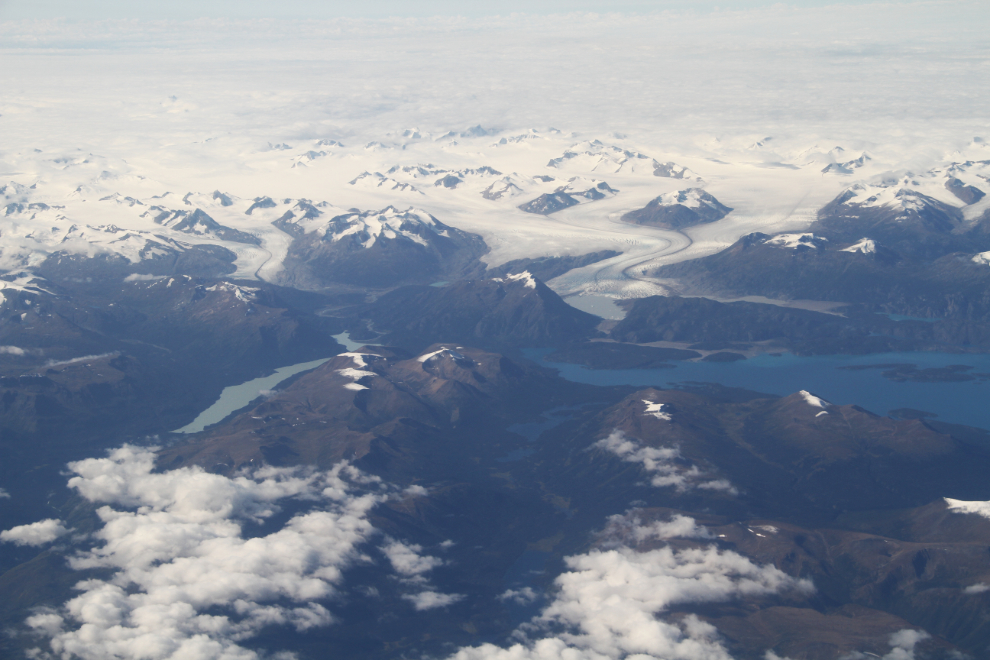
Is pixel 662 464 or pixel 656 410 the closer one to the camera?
pixel 662 464

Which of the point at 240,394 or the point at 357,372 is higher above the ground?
the point at 357,372

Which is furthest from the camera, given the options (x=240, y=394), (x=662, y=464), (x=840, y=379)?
(x=840, y=379)

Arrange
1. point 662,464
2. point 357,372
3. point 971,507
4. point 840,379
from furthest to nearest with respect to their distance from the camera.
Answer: point 840,379 → point 357,372 → point 662,464 → point 971,507

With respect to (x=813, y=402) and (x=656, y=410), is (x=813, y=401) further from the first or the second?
(x=656, y=410)

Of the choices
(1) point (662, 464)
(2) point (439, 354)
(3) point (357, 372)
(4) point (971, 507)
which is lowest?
(2) point (439, 354)

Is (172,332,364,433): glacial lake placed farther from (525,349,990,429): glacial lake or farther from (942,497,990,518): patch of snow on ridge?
(942,497,990,518): patch of snow on ridge

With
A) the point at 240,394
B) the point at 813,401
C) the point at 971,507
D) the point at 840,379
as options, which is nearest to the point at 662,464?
the point at 813,401

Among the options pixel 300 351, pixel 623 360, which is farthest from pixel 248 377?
pixel 623 360
